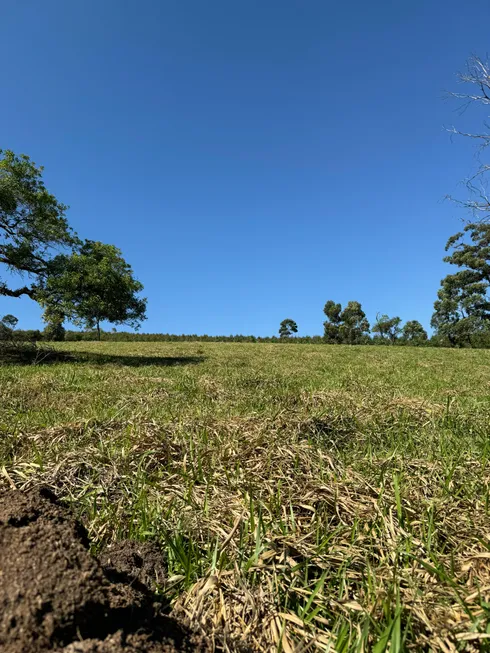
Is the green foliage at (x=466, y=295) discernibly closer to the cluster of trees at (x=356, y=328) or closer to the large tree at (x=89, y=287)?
the cluster of trees at (x=356, y=328)

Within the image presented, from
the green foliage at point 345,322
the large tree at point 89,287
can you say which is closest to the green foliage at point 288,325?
the green foliage at point 345,322

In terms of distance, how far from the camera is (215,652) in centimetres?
138

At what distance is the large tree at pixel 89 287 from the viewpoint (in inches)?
549

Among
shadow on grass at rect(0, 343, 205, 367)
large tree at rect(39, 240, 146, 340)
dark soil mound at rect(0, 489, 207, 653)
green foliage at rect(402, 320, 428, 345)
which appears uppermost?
green foliage at rect(402, 320, 428, 345)

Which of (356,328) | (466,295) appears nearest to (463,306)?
(466,295)

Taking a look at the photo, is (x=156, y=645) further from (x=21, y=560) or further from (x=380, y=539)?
(x=380, y=539)

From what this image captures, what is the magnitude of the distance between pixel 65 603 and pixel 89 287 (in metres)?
14.9

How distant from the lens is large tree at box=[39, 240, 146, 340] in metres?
13.9

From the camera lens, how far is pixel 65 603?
1176mm

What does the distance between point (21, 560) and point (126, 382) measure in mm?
6693

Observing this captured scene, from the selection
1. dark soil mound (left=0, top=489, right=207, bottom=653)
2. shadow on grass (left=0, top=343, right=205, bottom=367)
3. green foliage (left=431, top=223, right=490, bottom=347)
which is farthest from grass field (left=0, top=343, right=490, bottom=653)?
green foliage (left=431, top=223, right=490, bottom=347)

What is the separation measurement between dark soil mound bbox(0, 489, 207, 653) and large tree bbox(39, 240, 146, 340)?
13.6 metres

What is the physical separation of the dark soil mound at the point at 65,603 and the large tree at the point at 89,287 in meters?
13.6

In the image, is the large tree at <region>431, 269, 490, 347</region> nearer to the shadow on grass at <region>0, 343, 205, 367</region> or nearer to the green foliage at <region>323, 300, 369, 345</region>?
the green foliage at <region>323, 300, 369, 345</region>
